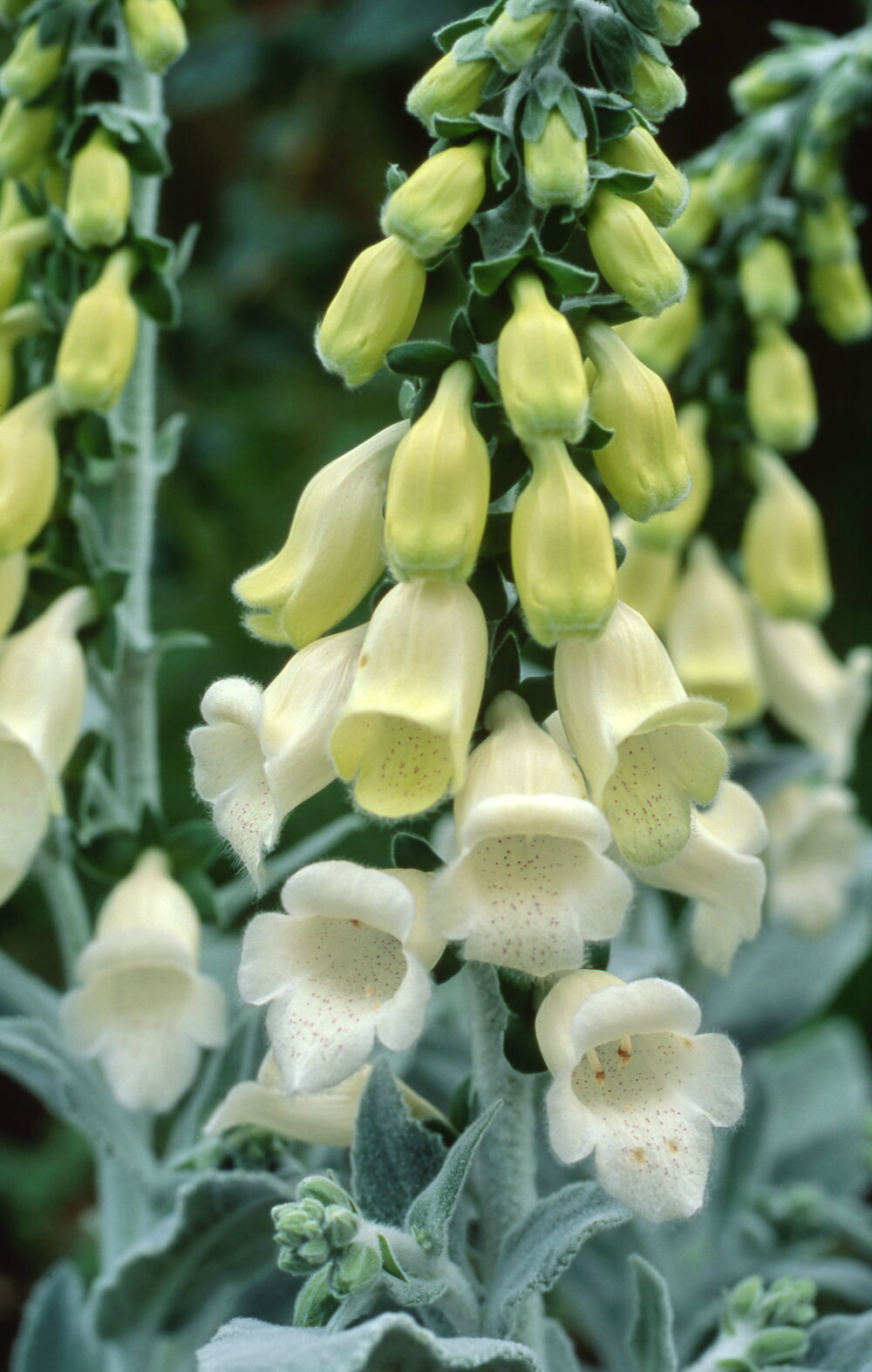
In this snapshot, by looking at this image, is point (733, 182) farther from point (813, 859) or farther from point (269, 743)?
point (269, 743)

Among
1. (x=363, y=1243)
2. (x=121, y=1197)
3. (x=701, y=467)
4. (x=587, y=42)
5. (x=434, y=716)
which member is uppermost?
(x=587, y=42)

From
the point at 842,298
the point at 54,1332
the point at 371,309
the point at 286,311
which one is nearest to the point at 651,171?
the point at 371,309

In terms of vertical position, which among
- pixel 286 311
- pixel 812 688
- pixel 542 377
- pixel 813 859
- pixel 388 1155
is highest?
pixel 542 377

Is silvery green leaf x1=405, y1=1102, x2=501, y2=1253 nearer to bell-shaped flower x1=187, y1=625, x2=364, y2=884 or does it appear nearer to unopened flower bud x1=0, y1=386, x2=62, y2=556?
bell-shaped flower x1=187, y1=625, x2=364, y2=884

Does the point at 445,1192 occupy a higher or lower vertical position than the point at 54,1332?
higher

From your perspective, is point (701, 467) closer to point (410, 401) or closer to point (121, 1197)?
point (410, 401)

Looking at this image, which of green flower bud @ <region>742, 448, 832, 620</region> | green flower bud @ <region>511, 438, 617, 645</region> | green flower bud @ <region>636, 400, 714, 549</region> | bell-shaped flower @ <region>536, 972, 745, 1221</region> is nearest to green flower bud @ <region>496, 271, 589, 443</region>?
green flower bud @ <region>511, 438, 617, 645</region>

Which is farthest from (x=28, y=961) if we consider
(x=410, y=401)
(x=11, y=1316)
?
(x=410, y=401)
